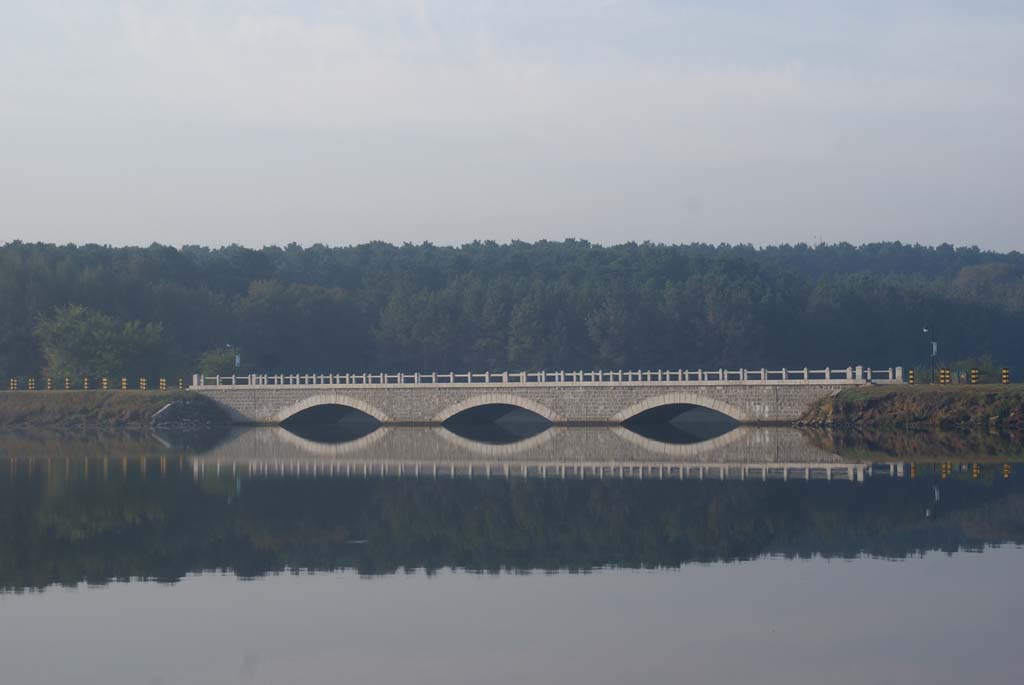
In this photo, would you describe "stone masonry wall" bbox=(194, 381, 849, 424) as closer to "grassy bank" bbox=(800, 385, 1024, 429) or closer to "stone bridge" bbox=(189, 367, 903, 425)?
"stone bridge" bbox=(189, 367, 903, 425)

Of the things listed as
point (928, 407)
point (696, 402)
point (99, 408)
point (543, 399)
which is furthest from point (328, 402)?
point (928, 407)

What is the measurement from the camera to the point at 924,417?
6400cm

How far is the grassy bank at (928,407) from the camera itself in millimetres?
61969

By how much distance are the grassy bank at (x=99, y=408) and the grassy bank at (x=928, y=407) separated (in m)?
39.1

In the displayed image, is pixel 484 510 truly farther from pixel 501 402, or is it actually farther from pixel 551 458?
pixel 501 402

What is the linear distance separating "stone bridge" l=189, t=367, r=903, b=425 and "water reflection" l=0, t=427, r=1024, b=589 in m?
10.7

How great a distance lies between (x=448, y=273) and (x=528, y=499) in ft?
400

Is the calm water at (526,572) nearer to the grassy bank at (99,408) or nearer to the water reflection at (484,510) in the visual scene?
the water reflection at (484,510)

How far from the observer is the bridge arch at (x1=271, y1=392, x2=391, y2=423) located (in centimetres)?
8375

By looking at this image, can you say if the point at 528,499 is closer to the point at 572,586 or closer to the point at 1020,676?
the point at 572,586

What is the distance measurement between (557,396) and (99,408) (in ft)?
103

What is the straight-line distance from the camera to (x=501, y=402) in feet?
257

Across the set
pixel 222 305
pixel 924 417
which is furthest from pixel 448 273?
pixel 924 417

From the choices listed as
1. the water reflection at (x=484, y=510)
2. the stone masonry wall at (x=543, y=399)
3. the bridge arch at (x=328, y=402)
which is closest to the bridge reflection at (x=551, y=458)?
the water reflection at (x=484, y=510)
